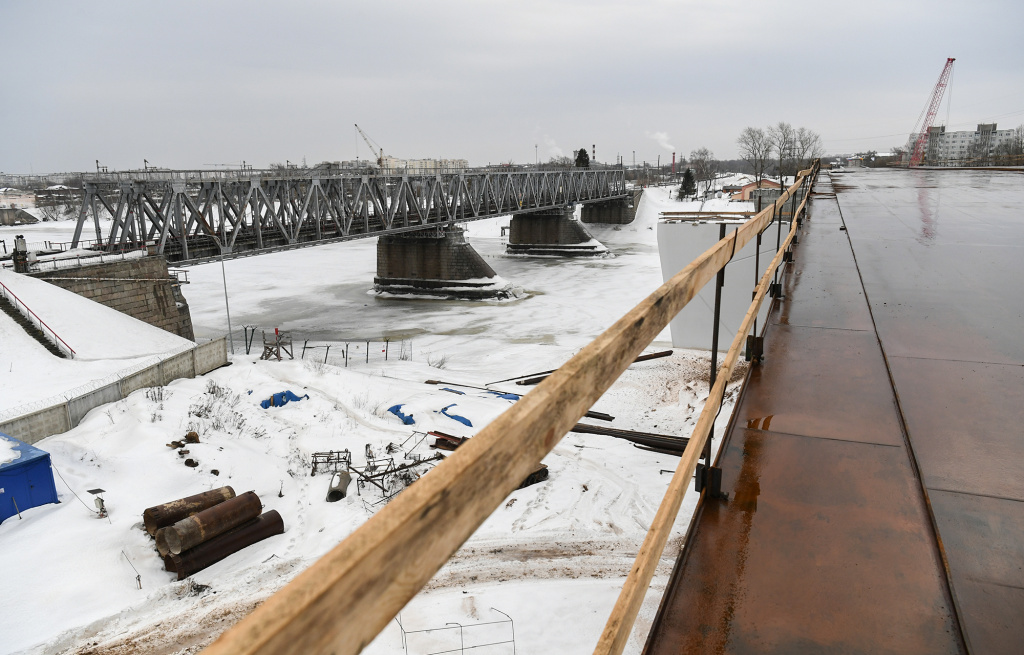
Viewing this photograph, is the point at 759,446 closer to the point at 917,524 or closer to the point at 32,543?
→ the point at 917,524

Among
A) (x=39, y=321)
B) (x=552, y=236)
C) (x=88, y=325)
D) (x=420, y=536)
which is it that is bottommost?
(x=88, y=325)

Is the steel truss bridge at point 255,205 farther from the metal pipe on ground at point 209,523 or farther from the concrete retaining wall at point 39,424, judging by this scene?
the metal pipe on ground at point 209,523

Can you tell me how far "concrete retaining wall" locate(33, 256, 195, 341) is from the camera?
22.6 m

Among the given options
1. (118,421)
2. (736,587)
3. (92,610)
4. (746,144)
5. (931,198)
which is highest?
(746,144)

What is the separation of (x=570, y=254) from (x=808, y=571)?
62.0 m

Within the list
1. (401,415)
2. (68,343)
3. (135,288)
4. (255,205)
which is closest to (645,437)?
(401,415)

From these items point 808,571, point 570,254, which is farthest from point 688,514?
point 570,254

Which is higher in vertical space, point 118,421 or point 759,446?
point 759,446

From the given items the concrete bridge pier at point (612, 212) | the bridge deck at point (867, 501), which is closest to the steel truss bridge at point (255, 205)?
the bridge deck at point (867, 501)

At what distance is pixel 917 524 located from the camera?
2.49 meters

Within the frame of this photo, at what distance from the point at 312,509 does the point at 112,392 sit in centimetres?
793

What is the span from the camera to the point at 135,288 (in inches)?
952

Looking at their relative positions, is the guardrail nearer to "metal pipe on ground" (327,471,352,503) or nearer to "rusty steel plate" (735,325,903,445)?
"metal pipe on ground" (327,471,352,503)

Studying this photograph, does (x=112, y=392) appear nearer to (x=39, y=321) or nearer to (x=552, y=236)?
(x=39, y=321)
